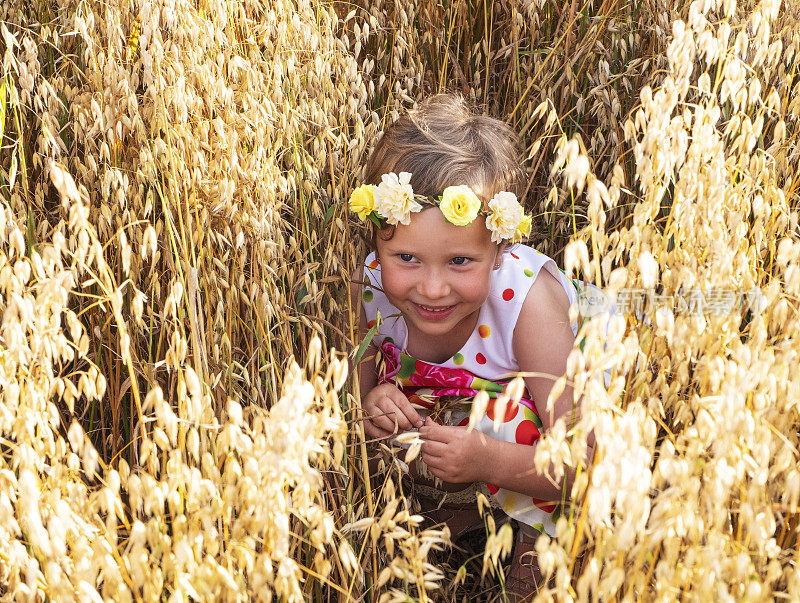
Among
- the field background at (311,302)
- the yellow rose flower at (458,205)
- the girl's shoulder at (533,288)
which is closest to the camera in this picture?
the field background at (311,302)

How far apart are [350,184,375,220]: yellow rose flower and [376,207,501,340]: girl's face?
0.07 m

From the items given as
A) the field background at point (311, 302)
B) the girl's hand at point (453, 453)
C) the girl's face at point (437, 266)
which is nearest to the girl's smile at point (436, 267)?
the girl's face at point (437, 266)

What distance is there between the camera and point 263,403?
50.2 inches

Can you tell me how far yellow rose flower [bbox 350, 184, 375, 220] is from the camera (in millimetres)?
1550

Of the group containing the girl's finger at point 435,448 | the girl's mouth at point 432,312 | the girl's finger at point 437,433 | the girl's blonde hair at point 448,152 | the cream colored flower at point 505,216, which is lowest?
the girl's finger at point 435,448

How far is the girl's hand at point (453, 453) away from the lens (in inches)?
59.9

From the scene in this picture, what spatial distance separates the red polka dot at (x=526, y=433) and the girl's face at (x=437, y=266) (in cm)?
27

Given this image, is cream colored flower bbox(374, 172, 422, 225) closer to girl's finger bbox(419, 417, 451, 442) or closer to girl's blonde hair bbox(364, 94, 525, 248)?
girl's blonde hair bbox(364, 94, 525, 248)

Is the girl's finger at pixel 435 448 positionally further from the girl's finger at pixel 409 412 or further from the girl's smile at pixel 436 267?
the girl's smile at pixel 436 267

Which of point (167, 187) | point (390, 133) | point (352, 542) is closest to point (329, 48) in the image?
Result: point (390, 133)

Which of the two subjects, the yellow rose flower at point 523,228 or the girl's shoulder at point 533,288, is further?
the girl's shoulder at point 533,288

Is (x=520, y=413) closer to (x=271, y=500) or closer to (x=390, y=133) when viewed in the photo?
(x=390, y=133)

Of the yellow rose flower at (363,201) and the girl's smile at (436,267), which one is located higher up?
the yellow rose flower at (363,201)

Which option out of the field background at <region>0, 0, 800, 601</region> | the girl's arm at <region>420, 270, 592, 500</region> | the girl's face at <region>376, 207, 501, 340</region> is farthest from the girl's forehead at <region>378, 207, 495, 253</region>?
the girl's arm at <region>420, 270, 592, 500</region>
